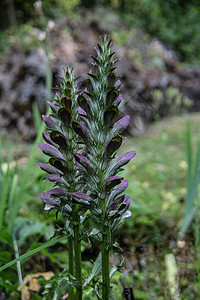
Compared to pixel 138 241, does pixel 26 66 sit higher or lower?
higher

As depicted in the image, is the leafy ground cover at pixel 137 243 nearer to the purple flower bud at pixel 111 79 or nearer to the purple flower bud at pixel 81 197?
the purple flower bud at pixel 81 197

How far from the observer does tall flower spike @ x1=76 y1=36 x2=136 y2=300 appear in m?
0.58

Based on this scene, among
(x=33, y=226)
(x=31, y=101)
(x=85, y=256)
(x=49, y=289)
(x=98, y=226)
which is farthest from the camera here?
(x=31, y=101)

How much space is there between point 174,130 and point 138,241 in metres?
4.75

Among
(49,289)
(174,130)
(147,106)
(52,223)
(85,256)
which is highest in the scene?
(147,106)

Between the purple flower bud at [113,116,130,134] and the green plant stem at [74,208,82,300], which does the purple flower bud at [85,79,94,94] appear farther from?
the green plant stem at [74,208,82,300]

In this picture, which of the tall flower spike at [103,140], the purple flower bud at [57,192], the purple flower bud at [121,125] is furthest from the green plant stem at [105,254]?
the purple flower bud at [121,125]

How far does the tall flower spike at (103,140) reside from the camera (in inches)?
22.8

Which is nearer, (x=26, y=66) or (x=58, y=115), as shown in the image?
(x=58, y=115)

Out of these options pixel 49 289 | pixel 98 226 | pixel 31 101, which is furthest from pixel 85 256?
pixel 31 101

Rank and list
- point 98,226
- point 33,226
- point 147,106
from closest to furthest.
Answer: 1. point 98,226
2. point 33,226
3. point 147,106

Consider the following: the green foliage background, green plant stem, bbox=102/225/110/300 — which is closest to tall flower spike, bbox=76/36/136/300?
green plant stem, bbox=102/225/110/300

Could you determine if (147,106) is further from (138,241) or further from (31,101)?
(138,241)

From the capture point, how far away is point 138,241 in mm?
1713
